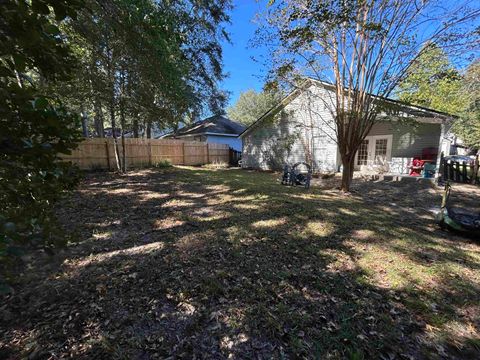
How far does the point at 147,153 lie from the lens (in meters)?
14.4

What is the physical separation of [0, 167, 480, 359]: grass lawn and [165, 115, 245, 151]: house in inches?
683

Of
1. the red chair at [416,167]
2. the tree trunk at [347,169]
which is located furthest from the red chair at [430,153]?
the tree trunk at [347,169]

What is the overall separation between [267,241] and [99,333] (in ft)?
8.64

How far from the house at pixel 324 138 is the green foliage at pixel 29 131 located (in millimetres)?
10281

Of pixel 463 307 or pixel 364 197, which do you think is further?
pixel 364 197

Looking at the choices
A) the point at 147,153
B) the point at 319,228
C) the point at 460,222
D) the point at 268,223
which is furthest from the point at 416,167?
the point at 147,153

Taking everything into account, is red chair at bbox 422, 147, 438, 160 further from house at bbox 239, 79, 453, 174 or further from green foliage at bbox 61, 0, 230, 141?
green foliage at bbox 61, 0, 230, 141

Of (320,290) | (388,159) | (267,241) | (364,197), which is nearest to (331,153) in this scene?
(388,159)

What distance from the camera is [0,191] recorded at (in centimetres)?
122

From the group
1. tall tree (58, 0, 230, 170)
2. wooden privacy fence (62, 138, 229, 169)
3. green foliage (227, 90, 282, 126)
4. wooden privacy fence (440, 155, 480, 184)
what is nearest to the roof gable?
wooden privacy fence (62, 138, 229, 169)

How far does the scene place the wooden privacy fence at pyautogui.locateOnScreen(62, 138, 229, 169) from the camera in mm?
11594

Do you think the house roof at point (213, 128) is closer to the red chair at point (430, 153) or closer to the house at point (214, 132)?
the house at point (214, 132)

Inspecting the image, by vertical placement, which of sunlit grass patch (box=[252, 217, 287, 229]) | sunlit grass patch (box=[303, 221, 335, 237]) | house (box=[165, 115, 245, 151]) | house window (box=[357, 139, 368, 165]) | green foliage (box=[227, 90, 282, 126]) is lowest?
sunlit grass patch (box=[303, 221, 335, 237])

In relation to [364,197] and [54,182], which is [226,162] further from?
[54,182]
